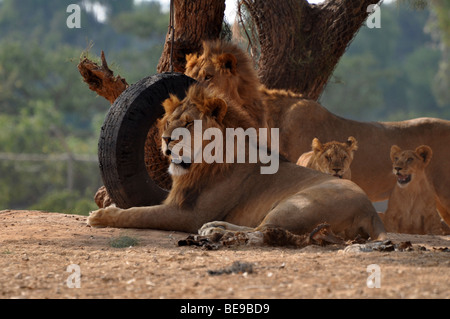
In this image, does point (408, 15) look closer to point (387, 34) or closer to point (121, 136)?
point (387, 34)

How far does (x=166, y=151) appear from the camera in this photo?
19.1 ft

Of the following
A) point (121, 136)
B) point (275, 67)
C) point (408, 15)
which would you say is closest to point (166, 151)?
point (121, 136)

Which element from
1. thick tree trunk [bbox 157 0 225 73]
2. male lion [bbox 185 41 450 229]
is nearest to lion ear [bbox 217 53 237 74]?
male lion [bbox 185 41 450 229]

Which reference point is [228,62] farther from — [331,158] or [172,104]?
[172,104]

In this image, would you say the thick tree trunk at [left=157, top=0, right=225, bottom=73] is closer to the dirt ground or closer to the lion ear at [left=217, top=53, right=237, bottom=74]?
the lion ear at [left=217, top=53, right=237, bottom=74]

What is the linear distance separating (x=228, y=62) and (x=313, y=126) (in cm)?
146

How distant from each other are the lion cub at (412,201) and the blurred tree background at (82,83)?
12.3 metres

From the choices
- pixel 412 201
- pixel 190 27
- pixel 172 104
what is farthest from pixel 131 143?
pixel 412 201

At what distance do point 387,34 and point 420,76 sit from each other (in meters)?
6.16

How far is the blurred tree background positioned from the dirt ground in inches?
549

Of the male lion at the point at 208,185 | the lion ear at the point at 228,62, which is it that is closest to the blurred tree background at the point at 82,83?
the lion ear at the point at 228,62

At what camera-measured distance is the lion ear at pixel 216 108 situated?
5.94 meters

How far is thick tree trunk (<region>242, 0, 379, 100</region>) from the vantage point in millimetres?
9148

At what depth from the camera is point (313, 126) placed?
A: 8469 mm
